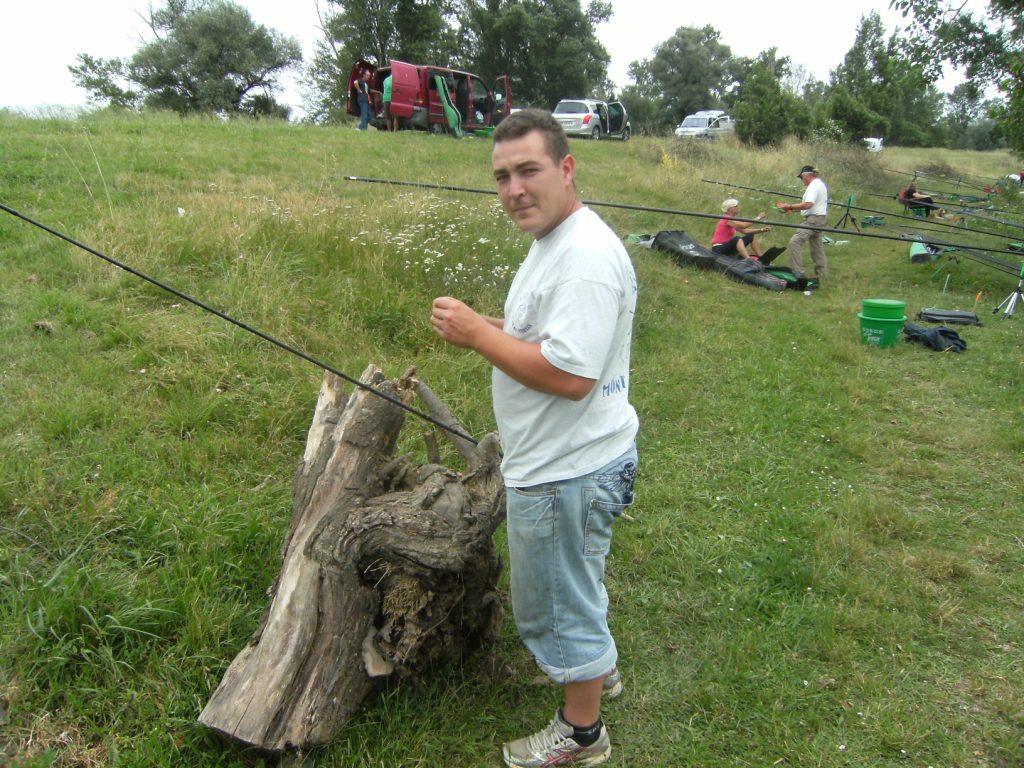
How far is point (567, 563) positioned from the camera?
2.04 m

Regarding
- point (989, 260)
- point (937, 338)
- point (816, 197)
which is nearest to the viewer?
point (937, 338)

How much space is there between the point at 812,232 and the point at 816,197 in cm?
76

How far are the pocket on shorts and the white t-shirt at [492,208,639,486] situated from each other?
115 mm

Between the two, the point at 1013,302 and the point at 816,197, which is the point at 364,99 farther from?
the point at 1013,302

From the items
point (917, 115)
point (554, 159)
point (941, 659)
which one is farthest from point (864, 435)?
point (917, 115)

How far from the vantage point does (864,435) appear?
5074mm

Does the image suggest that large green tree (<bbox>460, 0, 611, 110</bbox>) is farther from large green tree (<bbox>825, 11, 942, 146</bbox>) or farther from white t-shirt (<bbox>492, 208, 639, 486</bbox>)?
white t-shirt (<bbox>492, 208, 639, 486</bbox>)

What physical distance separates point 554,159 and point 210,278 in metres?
4.11

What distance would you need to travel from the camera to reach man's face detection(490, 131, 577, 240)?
1859mm

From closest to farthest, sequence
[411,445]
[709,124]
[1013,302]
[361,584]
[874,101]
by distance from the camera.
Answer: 1. [361,584]
2. [411,445]
3. [1013,302]
4. [709,124]
5. [874,101]

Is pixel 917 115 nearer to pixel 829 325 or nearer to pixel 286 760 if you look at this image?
pixel 829 325

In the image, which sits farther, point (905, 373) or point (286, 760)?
point (905, 373)

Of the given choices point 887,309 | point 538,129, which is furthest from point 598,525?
point 887,309

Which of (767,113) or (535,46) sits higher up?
(535,46)
